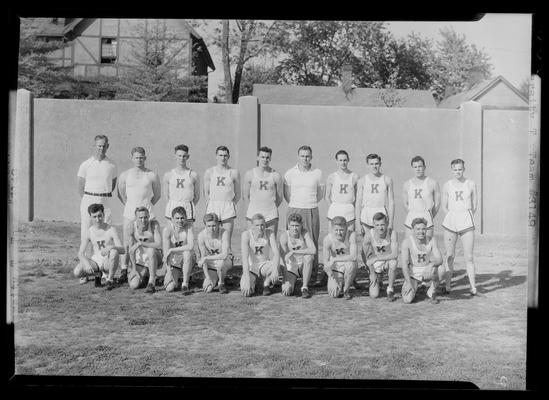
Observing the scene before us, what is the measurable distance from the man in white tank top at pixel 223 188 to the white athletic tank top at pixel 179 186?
0.13 m

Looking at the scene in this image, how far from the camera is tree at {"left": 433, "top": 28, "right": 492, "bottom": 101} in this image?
178 inches

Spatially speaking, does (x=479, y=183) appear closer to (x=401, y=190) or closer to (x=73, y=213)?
(x=401, y=190)

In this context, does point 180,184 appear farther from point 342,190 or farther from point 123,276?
→ point 342,190

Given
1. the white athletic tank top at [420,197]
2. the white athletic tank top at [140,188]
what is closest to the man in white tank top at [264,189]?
the white athletic tank top at [140,188]

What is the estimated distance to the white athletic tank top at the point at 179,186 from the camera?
4844 mm

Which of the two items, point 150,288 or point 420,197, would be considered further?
point 420,197

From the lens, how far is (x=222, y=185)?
15.9 ft

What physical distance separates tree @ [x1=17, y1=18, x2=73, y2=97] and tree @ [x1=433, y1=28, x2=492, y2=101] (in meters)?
2.63

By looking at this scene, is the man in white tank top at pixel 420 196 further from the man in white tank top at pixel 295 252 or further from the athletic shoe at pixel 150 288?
the athletic shoe at pixel 150 288

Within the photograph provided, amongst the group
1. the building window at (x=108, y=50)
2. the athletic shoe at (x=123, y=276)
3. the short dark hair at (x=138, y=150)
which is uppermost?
the building window at (x=108, y=50)

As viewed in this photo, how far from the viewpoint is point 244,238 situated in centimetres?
480

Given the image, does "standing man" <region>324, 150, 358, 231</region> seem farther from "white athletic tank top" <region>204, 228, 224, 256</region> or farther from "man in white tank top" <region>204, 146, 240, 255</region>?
"white athletic tank top" <region>204, 228, 224, 256</region>

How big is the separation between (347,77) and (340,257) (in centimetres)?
129

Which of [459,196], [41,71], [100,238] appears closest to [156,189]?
[100,238]
